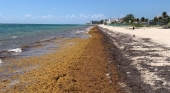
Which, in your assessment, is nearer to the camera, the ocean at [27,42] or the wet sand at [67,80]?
the wet sand at [67,80]

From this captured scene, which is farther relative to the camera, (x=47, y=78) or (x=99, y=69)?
(x=99, y=69)

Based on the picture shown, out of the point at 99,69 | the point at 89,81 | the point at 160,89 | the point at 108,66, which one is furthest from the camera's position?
the point at 108,66

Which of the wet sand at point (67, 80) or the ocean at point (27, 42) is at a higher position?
the wet sand at point (67, 80)

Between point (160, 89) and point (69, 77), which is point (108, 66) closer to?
point (69, 77)

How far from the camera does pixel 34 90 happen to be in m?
7.31

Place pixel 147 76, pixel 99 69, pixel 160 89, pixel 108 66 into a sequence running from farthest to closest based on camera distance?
1. pixel 108 66
2. pixel 99 69
3. pixel 147 76
4. pixel 160 89

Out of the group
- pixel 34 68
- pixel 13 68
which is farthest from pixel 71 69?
pixel 13 68

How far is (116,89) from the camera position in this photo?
Answer: 722 centimetres

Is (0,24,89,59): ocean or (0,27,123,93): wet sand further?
(0,24,89,59): ocean

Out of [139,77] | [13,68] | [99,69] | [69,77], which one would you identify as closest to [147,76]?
[139,77]

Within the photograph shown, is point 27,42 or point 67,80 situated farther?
point 27,42

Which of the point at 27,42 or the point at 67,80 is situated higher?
the point at 67,80

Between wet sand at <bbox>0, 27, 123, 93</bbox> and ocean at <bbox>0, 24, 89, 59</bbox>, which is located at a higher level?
wet sand at <bbox>0, 27, 123, 93</bbox>

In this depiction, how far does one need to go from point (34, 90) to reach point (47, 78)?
4.95ft
